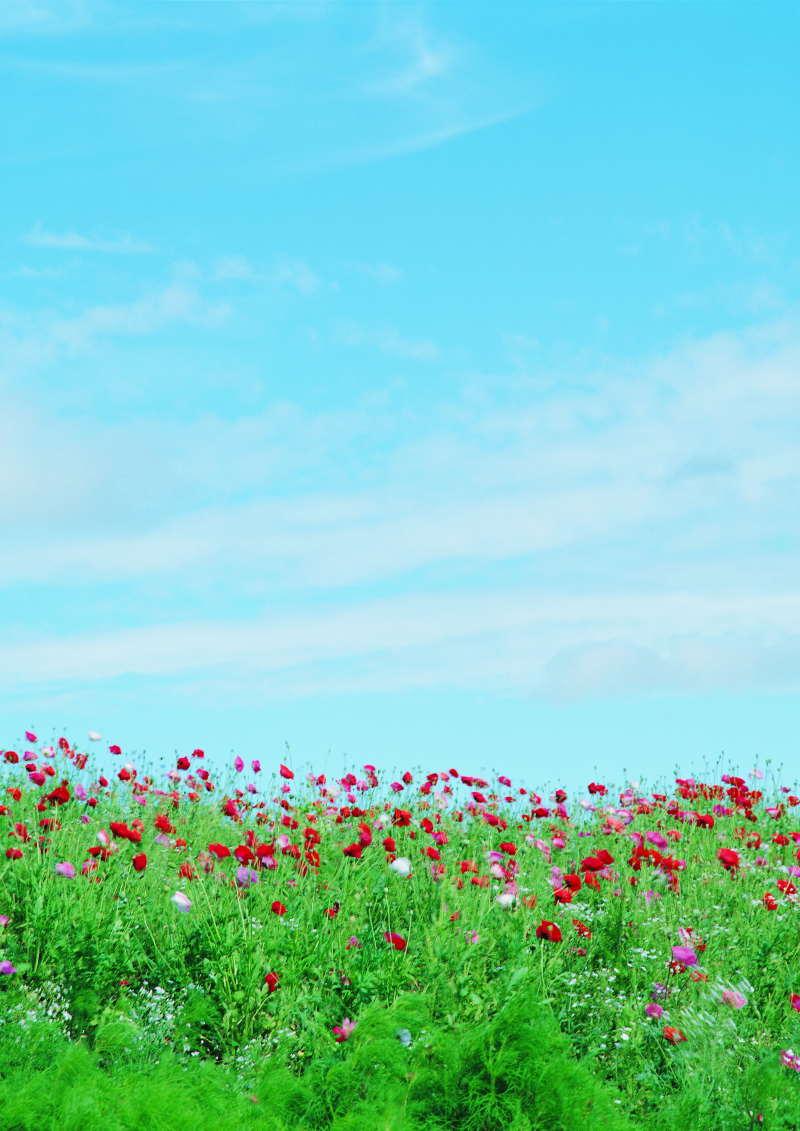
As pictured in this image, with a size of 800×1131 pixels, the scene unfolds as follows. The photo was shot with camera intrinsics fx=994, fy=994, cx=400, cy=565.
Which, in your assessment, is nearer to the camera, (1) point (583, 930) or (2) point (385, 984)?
(2) point (385, 984)

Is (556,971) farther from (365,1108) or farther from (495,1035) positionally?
(365,1108)

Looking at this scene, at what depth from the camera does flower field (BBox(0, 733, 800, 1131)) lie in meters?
4.27

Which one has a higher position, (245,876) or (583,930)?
(245,876)

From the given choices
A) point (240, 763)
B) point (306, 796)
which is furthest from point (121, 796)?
point (306, 796)

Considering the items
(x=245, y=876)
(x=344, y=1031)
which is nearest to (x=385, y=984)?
(x=344, y=1031)

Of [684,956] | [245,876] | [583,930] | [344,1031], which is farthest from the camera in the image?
[245,876]

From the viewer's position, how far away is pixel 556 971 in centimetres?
579

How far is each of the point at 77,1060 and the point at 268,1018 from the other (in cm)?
108

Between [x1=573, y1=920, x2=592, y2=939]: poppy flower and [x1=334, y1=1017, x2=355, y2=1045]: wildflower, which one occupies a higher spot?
[x1=573, y1=920, x2=592, y2=939]: poppy flower

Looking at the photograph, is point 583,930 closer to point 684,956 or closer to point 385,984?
point 684,956

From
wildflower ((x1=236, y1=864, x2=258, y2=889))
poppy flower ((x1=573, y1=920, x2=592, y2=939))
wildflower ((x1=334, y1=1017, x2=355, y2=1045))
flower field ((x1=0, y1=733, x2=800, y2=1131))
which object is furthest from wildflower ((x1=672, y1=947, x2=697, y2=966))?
wildflower ((x1=236, y1=864, x2=258, y2=889))

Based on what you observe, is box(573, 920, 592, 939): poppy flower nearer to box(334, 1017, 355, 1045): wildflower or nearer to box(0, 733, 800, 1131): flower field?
box(0, 733, 800, 1131): flower field

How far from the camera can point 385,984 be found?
5211 millimetres

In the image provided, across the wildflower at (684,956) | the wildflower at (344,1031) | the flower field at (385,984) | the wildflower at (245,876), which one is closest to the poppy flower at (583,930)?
the flower field at (385,984)
